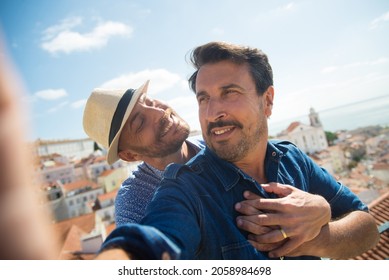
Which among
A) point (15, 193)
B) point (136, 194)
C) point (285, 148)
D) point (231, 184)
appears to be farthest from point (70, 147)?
point (15, 193)

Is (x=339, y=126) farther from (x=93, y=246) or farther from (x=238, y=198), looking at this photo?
(x=238, y=198)

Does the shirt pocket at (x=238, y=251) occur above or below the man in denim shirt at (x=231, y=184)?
below

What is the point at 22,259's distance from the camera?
1.47 ft

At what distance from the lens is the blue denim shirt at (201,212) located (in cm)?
60

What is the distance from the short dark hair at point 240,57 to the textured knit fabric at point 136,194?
2.09ft

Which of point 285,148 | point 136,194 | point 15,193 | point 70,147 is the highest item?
point 15,193

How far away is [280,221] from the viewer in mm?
850

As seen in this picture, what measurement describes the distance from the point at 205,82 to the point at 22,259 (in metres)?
0.94

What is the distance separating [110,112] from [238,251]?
958mm

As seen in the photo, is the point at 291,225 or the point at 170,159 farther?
the point at 170,159

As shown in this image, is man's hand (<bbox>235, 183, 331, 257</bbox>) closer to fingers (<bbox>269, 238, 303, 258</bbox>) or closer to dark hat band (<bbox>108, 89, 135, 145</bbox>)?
fingers (<bbox>269, 238, 303, 258</bbox>)

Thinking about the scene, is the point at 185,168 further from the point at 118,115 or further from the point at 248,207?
the point at 118,115

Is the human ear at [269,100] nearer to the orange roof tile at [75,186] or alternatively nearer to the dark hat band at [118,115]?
the dark hat band at [118,115]

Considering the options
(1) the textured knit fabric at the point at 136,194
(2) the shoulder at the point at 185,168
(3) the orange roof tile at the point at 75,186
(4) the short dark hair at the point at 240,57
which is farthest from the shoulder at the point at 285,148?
(3) the orange roof tile at the point at 75,186
